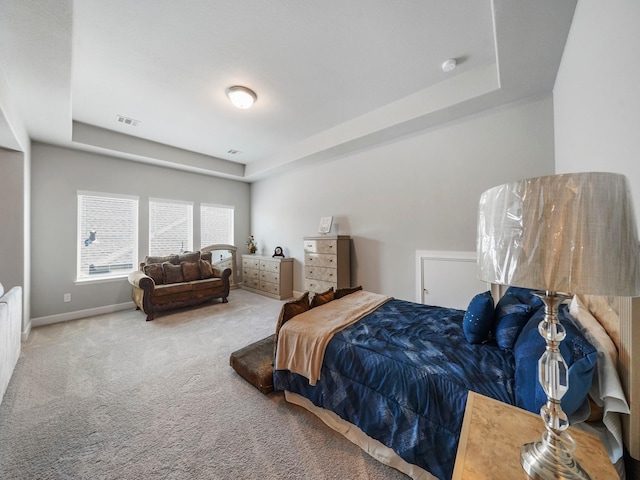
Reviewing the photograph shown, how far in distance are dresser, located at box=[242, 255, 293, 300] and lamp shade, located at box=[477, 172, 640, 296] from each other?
4609 millimetres

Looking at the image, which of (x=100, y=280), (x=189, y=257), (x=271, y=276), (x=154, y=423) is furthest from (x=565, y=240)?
(x=100, y=280)

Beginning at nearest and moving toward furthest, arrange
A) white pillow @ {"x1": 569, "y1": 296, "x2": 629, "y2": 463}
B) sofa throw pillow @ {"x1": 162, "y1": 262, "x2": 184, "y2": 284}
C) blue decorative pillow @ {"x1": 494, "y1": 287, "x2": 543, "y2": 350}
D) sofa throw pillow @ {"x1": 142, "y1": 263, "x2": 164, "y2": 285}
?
1. white pillow @ {"x1": 569, "y1": 296, "x2": 629, "y2": 463}
2. blue decorative pillow @ {"x1": 494, "y1": 287, "x2": 543, "y2": 350}
3. sofa throw pillow @ {"x1": 142, "y1": 263, "x2": 164, "y2": 285}
4. sofa throw pillow @ {"x1": 162, "y1": 262, "x2": 184, "y2": 284}

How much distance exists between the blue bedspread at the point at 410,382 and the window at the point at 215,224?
451 cm

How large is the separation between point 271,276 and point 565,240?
491 cm

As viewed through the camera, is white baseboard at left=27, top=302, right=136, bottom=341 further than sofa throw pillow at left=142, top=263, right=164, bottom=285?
No

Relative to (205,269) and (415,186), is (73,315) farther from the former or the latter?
(415,186)

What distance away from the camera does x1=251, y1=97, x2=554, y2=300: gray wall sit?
108 inches

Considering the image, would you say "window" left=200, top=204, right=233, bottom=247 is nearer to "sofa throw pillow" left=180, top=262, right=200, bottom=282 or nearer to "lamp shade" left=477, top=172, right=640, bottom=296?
"sofa throw pillow" left=180, top=262, right=200, bottom=282

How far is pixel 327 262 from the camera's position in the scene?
412 centimetres

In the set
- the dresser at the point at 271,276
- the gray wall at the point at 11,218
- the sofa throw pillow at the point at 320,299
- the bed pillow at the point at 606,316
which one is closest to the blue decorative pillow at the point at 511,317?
the bed pillow at the point at 606,316

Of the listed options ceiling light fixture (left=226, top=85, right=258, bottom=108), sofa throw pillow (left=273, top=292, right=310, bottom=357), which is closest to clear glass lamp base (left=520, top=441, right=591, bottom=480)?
sofa throw pillow (left=273, top=292, right=310, bottom=357)

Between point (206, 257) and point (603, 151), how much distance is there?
5.47 metres

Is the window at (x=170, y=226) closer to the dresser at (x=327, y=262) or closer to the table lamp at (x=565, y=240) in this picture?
the dresser at (x=327, y=262)

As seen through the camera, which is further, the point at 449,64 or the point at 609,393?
the point at 449,64
